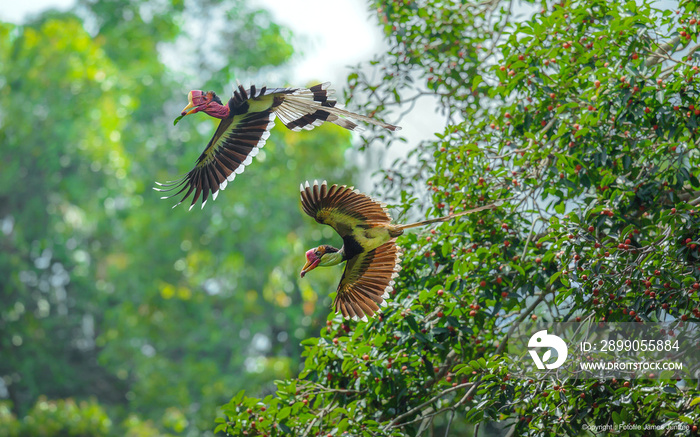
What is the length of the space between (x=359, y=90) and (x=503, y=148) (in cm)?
109

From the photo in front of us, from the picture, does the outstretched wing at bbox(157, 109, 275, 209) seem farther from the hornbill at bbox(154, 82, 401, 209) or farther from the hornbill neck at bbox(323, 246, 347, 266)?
the hornbill neck at bbox(323, 246, 347, 266)

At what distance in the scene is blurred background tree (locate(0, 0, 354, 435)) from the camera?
10.5m

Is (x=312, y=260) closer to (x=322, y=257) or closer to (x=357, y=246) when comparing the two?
(x=322, y=257)

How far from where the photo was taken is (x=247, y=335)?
11.1 meters

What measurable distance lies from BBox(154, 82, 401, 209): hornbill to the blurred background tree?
21.0ft

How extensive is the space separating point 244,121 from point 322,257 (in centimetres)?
62

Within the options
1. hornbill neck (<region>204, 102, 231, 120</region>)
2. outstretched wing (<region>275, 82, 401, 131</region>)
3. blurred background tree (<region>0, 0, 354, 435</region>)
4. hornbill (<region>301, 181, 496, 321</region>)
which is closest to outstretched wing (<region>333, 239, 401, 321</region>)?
hornbill (<region>301, 181, 496, 321</region>)

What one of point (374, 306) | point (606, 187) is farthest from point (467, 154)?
point (374, 306)

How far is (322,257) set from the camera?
2900 mm

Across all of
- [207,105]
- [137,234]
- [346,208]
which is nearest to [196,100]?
[207,105]

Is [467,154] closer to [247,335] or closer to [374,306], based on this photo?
[374,306]

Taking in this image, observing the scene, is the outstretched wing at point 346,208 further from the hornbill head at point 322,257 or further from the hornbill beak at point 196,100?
the hornbill beak at point 196,100

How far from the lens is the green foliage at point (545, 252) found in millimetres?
2785

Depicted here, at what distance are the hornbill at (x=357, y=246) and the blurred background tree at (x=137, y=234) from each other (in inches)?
250
